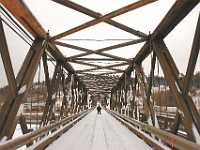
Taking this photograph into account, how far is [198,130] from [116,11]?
4.37 metres

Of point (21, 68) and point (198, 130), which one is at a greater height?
point (21, 68)

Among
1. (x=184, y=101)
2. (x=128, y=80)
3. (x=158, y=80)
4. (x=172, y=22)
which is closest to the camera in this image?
(x=184, y=101)

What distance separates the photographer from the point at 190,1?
7.11 metres

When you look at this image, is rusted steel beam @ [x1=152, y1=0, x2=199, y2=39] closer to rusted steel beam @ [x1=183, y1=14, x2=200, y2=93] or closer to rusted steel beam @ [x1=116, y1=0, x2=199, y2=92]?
rusted steel beam @ [x1=116, y1=0, x2=199, y2=92]

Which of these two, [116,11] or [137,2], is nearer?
[137,2]

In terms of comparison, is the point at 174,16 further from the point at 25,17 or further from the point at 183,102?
the point at 25,17

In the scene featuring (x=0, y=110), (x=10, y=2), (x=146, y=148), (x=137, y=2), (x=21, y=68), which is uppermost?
(x=137, y=2)

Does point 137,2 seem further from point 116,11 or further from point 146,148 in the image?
point 146,148

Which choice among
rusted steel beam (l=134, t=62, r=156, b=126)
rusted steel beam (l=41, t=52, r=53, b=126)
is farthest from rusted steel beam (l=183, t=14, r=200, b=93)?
rusted steel beam (l=41, t=52, r=53, b=126)

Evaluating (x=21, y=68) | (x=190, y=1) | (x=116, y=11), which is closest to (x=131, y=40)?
(x=116, y=11)

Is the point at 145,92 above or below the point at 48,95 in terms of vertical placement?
above

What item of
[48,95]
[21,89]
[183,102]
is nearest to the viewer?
[183,102]

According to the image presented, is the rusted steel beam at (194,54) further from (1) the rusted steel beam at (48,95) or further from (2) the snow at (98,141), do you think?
(1) the rusted steel beam at (48,95)

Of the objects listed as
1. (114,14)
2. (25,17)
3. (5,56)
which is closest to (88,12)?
(114,14)
